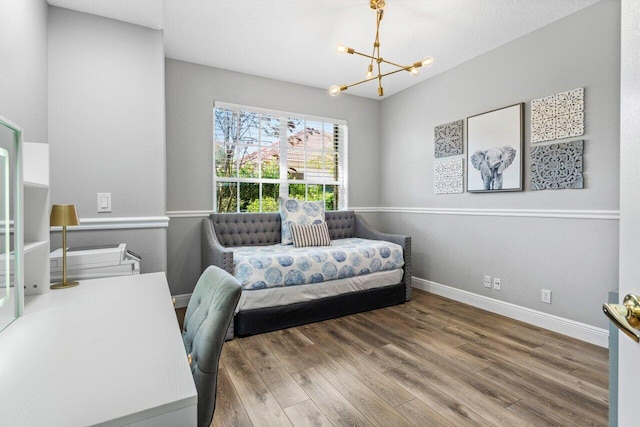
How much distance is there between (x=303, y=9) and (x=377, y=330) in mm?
2657

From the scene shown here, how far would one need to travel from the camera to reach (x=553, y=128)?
260 centimetres

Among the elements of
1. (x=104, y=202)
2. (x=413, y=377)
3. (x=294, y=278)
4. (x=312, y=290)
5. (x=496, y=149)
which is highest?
(x=496, y=149)

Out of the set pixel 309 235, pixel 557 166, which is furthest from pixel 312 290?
pixel 557 166

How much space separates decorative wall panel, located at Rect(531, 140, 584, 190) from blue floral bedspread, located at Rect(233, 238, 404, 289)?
55.8 inches

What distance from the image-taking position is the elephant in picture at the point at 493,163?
2941 millimetres

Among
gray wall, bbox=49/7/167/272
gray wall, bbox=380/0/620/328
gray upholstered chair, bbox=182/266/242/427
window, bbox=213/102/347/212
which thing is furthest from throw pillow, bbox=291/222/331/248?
gray upholstered chair, bbox=182/266/242/427

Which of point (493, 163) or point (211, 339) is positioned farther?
point (493, 163)

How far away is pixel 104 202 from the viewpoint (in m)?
2.28

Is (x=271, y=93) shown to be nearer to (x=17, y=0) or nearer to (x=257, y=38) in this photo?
(x=257, y=38)

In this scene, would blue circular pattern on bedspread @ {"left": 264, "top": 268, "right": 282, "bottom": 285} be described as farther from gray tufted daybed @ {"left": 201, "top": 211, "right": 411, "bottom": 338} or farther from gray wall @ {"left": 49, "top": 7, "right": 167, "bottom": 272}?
gray wall @ {"left": 49, "top": 7, "right": 167, "bottom": 272}

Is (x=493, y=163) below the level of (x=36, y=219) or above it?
above

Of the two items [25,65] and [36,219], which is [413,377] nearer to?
[36,219]

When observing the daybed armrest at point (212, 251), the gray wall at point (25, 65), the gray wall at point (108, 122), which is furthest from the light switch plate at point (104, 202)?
the daybed armrest at point (212, 251)

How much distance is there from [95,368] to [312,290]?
7.20 ft
